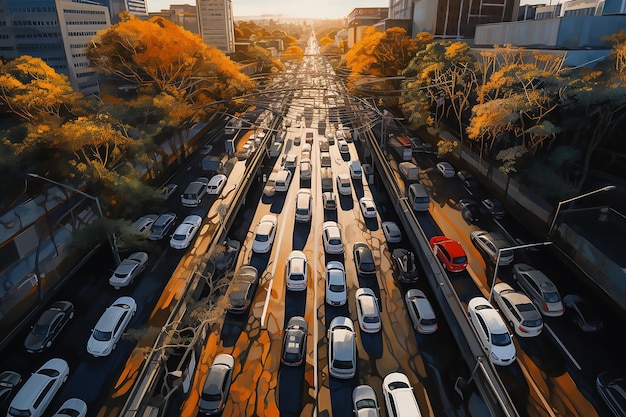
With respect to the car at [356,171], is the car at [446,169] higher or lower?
higher

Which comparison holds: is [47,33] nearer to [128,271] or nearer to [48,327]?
[128,271]

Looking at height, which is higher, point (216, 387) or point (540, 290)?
point (540, 290)

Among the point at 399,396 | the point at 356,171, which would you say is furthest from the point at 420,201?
the point at 399,396

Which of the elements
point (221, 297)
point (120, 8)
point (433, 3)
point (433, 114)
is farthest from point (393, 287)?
point (120, 8)

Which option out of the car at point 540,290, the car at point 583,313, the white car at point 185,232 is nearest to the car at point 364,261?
the car at point 540,290

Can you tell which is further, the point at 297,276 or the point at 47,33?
the point at 47,33

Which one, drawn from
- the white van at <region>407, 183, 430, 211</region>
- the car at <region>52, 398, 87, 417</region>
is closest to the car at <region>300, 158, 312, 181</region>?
the white van at <region>407, 183, 430, 211</region>

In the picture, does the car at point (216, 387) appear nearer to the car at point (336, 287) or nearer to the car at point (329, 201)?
the car at point (336, 287)

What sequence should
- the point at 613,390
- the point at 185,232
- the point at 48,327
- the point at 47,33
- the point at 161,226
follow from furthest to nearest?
the point at 47,33
the point at 161,226
the point at 185,232
the point at 48,327
the point at 613,390
